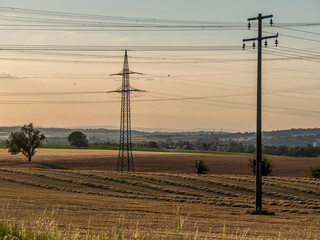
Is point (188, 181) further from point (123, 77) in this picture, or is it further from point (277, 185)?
point (123, 77)

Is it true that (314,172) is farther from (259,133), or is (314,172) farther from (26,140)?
(26,140)

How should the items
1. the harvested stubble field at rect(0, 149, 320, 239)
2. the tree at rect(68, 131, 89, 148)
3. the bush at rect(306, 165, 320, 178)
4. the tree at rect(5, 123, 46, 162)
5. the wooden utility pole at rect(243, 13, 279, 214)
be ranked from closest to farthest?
the harvested stubble field at rect(0, 149, 320, 239), the wooden utility pole at rect(243, 13, 279, 214), the bush at rect(306, 165, 320, 178), the tree at rect(5, 123, 46, 162), the tree at rect(68, 131, 89, 148)

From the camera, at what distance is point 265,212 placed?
33.2m

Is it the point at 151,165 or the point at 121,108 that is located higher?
the point at 121,108

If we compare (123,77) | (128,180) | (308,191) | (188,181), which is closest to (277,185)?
(308,191)

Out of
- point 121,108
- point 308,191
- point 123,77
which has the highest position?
point 123,77

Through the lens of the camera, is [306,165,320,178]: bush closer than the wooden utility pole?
No

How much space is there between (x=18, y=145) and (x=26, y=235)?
10968cm

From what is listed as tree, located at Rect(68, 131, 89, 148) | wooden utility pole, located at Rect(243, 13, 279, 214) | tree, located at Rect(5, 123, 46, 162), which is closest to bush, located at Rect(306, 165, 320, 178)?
wooden utility pole, located at Rect(243, 13, 279, 214)

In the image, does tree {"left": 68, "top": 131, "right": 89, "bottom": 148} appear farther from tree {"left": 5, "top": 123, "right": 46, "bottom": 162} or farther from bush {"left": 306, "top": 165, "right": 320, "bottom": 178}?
bush {"left": 306, "top": 165, "right": 320, "bottom": 178}

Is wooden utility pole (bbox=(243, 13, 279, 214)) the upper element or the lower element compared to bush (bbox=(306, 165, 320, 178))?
upper

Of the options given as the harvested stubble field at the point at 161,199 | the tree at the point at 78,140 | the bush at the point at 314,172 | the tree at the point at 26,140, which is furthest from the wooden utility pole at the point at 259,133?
the tree at the point at 78,140

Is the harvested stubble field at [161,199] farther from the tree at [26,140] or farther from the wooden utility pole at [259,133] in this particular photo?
the tree at [26,140]

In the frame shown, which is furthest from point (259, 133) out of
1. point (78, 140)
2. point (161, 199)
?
point (78, 140)
